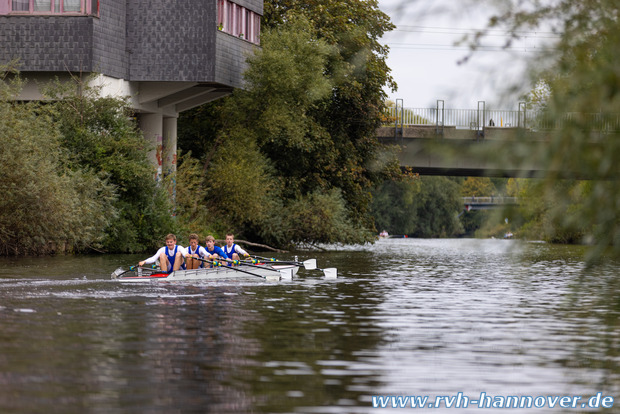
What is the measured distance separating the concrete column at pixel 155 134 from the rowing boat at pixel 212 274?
53.9 ft

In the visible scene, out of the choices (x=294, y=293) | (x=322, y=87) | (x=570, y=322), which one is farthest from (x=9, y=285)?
(x=322, y=87)

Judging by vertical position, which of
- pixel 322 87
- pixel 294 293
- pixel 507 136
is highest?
pixel 322 87

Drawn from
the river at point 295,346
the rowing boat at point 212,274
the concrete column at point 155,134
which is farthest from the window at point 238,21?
the river at point 295,346

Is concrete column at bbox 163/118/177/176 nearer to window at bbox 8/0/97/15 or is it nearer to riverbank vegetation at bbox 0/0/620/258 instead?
riverbank vegetation at bbox 0/0/620/258

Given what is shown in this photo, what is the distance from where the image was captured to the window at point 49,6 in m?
42.3

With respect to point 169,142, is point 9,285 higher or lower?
lower

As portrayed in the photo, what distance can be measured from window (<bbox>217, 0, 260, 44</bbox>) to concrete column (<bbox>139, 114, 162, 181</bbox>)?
5213 mm

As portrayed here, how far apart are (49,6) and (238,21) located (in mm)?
10201

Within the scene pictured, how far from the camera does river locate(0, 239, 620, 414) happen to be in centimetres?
1049

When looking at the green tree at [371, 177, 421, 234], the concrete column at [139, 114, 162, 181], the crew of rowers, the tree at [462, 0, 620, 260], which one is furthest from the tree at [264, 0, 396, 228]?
the green tree at [371, 177, 421, 234]

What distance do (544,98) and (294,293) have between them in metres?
16.6

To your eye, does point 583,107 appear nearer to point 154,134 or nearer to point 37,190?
point 37,190

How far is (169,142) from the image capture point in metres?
47.3

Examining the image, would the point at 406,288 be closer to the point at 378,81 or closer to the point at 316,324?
the point at 316,324
